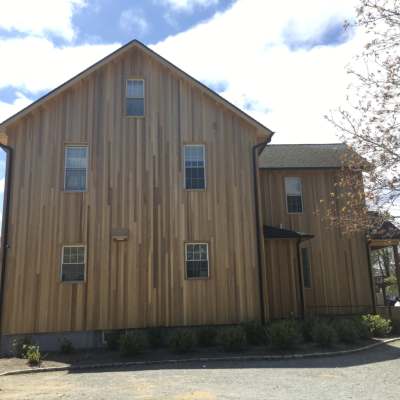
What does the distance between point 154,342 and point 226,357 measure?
8.94ft

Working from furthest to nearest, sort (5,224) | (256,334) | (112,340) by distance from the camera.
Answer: (5,224), (112,340), (256,334)

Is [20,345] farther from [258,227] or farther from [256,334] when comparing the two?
[258,227]

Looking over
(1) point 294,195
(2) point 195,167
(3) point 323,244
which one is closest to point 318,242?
(3) point 323,244

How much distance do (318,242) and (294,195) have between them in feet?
7.78

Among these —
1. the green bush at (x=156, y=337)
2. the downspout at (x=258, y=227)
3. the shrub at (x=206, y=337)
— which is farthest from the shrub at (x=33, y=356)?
the downspout at (x=258, y=227)

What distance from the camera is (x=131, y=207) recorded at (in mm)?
15117

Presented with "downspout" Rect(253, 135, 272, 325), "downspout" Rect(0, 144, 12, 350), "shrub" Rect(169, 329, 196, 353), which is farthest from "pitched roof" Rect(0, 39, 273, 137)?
"shrub" Rect(169, 329, 196, 353)

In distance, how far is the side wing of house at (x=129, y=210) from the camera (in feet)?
47.1

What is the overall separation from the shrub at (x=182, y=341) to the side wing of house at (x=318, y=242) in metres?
7.05

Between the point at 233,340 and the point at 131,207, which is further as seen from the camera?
the point at 131,207

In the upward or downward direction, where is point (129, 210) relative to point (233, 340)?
upward

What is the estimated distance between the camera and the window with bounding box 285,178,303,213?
66.2 ft

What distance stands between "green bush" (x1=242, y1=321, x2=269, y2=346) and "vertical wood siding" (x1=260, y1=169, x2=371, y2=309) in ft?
20.1

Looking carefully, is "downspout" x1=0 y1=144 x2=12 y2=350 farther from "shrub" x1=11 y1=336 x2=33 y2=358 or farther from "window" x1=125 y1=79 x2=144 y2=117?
"window" x1=125 y1=79 x2=144 y2=117
